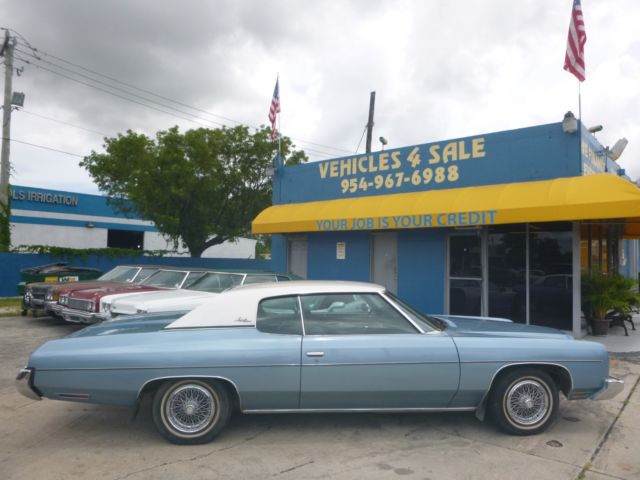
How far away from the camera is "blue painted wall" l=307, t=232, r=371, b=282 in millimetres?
12375

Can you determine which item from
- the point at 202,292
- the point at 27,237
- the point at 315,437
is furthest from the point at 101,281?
the point at 27,237

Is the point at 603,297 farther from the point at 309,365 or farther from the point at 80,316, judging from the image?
the point at 80,316

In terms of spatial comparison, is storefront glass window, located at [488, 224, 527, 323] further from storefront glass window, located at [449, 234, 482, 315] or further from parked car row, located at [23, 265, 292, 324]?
parked car row, located at [23, 265, 292, 324]

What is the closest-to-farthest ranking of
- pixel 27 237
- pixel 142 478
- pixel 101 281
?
pixel 142 478
pixel 101 281
pixel 27 237

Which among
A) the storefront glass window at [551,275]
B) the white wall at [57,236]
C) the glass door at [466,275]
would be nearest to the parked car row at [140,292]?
the glass door at [466,275]

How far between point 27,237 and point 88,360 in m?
28.0

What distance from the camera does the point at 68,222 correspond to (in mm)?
29438

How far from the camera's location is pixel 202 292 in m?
8.68

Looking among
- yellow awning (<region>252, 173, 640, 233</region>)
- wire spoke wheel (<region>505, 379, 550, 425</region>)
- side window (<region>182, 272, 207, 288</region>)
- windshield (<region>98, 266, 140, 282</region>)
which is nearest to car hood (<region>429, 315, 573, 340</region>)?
wire spoke wheel (<region>505, 379, 550, 425</region>)

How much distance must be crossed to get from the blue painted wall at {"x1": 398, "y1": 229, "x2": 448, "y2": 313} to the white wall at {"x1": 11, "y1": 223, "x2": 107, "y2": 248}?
23.6 meters

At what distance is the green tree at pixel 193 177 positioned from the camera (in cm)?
1862

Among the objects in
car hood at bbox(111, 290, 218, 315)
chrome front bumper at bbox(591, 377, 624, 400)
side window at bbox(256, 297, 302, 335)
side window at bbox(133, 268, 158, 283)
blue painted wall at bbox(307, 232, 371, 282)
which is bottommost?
chrome front bumper at bbox(591, 377, 624, 400)

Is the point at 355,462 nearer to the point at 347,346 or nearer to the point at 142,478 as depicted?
the point at 347,346

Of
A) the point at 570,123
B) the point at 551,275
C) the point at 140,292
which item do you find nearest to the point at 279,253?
the point at 140,292
